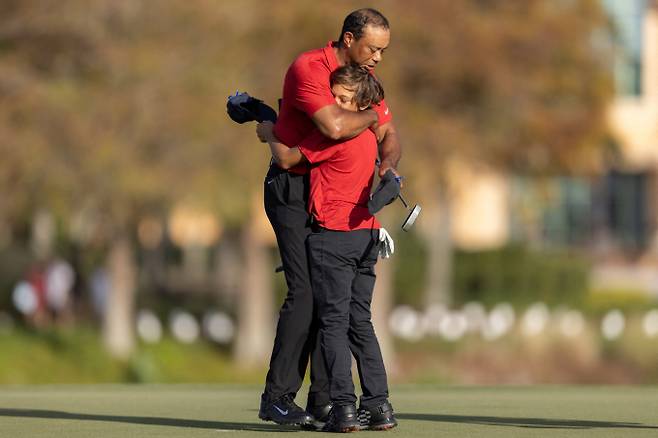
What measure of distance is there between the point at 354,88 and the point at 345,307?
3.35 ft

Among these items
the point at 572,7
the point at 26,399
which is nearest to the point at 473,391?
the point at 26,399

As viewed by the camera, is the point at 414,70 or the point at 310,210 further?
the point at 414,70

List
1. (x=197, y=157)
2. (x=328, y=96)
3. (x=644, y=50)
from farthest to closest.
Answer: (x=644, y=50)
(x=197, y=157)
(x=328, y=96)

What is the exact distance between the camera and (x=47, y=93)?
28109 mm

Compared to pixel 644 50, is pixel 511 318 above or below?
below

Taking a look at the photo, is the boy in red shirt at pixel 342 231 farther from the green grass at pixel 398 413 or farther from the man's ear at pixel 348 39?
the green grass at pixel 398 413

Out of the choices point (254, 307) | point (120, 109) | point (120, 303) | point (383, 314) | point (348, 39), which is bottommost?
point (383, 314)

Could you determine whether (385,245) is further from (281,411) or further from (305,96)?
(281,411)

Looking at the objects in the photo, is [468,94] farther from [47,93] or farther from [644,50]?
[644,50]

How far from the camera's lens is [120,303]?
3262cm

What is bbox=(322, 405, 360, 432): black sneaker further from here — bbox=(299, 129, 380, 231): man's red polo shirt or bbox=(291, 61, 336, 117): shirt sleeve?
bbox=(291, 61, 336, 117): shirt sleeve

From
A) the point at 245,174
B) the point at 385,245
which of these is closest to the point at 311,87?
the point at 385,245

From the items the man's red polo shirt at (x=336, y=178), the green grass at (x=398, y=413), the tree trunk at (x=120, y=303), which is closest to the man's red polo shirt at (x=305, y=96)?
the man's red polo shirt at (x=336, y=178)

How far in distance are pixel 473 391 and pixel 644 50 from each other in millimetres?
53278
